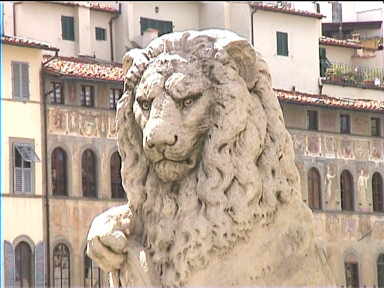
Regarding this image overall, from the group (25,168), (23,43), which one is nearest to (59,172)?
(25,168)

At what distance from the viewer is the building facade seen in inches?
2507

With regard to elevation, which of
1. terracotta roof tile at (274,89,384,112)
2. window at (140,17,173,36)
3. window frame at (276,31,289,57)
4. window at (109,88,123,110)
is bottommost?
terracotta roof tile at (274,89,384,112)

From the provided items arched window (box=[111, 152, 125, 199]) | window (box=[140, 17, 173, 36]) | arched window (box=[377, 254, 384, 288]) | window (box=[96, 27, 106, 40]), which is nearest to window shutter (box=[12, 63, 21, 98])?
arched window (box=[111, 152, 125, 199])

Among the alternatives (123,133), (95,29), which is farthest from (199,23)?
(123,133)

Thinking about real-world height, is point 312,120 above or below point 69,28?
below

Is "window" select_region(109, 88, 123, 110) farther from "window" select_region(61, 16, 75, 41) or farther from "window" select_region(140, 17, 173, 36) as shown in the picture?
"window" select_region(140, 17, 173, 36)

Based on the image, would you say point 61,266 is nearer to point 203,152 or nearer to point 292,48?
point 292,48

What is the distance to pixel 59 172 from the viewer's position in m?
65.6

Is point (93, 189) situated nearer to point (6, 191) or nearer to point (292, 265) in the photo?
point (6, 191)

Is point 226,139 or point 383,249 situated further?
point 383,249

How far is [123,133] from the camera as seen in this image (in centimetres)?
970

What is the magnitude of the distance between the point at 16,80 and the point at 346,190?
13.7 m

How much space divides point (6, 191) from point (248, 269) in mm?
54552

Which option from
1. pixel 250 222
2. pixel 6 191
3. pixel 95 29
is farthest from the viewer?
pixel 95 29
